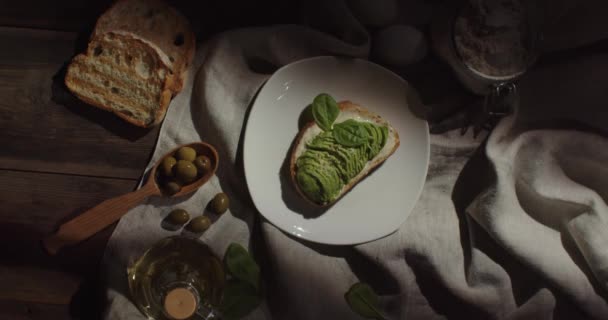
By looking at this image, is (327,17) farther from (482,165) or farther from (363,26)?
(482,165)

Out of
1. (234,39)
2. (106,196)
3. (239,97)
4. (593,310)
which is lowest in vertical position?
(593,310)

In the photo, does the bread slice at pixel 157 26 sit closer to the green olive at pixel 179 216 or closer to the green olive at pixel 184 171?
the green olive at pixel 184 171

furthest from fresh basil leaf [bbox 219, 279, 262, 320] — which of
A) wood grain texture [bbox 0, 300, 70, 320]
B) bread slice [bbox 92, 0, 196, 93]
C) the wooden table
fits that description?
bread slice [bbox 92, 0, 196, 93]

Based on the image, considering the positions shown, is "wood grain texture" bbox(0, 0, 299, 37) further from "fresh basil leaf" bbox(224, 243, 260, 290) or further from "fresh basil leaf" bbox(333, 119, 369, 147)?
"fresh basil leaf" bbox(224, 243, 260, 290)

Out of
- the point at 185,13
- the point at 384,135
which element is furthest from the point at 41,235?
the point at 384,135

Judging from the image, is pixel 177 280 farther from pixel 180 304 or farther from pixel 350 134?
pixel 350 134

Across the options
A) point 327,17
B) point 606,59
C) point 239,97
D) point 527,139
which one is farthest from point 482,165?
point 239,97
